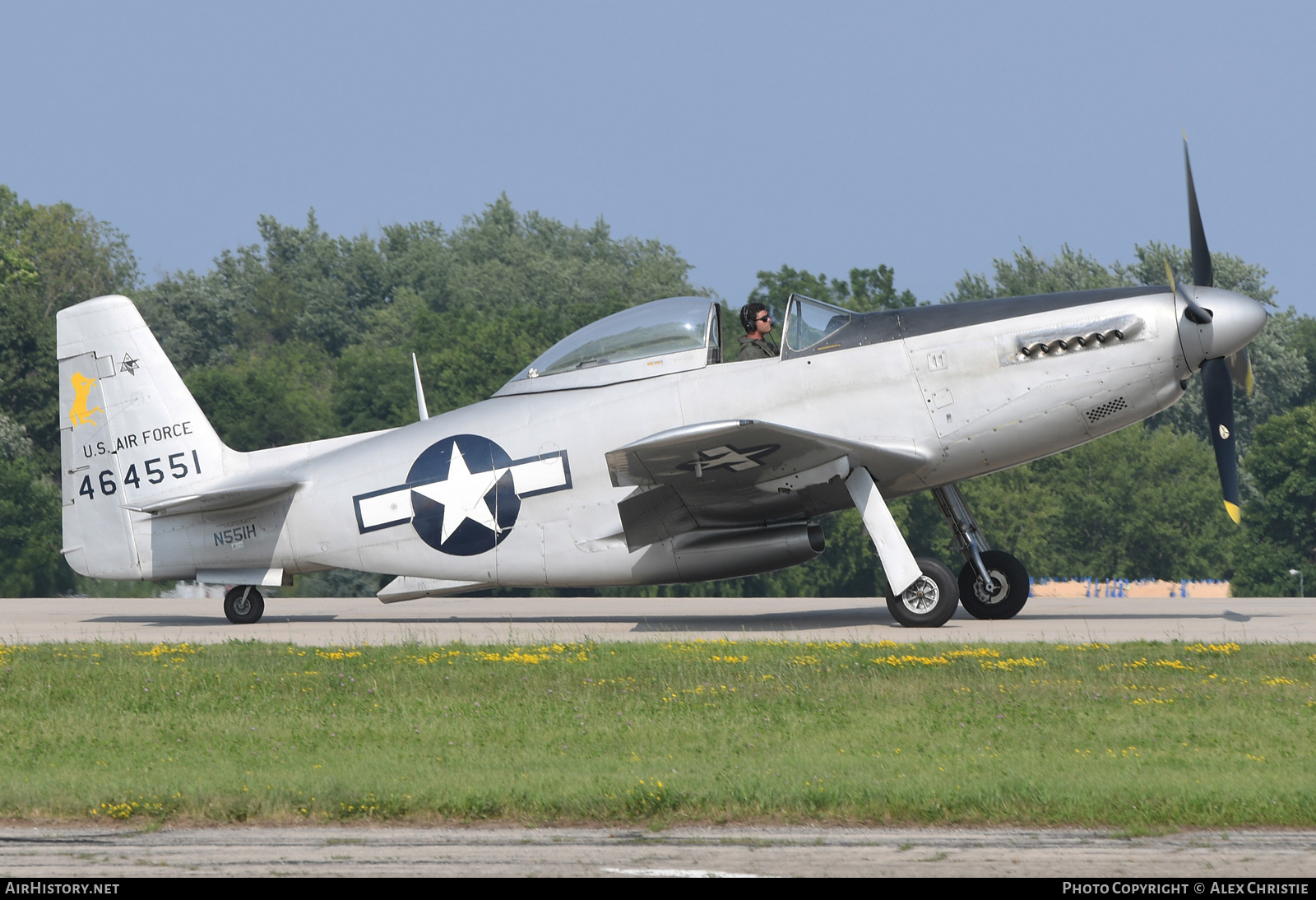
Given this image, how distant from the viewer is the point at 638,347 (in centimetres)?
1510

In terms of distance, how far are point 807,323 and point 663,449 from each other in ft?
7.84

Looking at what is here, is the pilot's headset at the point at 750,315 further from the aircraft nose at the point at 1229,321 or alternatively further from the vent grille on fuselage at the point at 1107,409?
the aircraft nose at the point at 1229,321

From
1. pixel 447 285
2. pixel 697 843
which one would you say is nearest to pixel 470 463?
pixel 697 843

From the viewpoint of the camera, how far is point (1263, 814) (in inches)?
253

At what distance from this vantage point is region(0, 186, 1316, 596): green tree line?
174ft

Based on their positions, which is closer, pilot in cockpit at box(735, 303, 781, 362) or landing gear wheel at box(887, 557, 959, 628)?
landing gear wheel at box(887, 557, 959, 628)

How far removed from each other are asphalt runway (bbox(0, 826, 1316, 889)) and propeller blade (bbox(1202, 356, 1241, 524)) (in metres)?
9.12

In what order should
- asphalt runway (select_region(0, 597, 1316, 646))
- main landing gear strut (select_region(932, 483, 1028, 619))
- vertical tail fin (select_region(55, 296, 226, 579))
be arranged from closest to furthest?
asphalt runway (select_region(0, 597, 1316, 646)), main landing gear strut (select_region(932, 483, 1028, 619)), vertical tail fin (select_region(55, 296, 226, 579))

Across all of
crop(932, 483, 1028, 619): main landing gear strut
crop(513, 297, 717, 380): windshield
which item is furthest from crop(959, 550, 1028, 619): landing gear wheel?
crop(513, 297, 717, 380): windshield

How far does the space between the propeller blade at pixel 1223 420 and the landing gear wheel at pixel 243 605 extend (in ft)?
38.1

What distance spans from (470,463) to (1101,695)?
26.3 ft

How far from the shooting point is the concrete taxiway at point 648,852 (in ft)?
18.4

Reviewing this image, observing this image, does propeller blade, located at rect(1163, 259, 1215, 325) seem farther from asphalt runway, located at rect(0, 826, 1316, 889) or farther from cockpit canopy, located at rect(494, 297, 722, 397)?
asphalt runway, located at rect(0, 826, 1316, 889)
